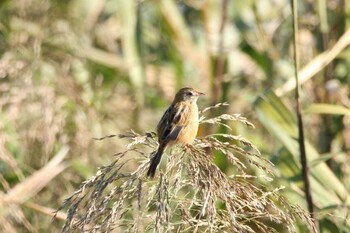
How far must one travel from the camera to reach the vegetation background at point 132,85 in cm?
379

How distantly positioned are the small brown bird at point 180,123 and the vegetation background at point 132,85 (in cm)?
30

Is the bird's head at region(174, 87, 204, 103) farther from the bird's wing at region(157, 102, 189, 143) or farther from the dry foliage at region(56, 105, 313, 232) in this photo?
the dry foliage at region(56, 105, 313, 232)

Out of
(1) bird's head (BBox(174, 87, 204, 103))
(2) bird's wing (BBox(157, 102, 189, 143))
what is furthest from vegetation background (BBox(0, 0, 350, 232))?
(2) bird's wing (BBox(157, 102, 189, 143))

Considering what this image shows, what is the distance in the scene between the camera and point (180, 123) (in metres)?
2.91

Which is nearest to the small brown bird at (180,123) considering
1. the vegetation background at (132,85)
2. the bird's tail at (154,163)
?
the bird's tail at (154,163)

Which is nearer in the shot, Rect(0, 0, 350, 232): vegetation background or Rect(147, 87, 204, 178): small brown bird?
Rect(147, 87, 204, 178): small brown bird

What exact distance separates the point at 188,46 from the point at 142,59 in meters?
0.50

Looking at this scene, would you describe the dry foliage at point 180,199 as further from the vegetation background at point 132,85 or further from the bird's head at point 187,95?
the vegetation background at point 132,85

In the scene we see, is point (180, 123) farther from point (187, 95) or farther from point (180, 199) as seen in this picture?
point (180, 199)

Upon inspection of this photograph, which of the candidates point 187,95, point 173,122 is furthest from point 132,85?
point 173,122

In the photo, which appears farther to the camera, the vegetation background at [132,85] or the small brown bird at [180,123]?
the vegetation background at [132,85]

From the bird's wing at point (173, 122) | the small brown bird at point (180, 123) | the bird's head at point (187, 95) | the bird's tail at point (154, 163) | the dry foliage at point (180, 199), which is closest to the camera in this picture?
the dry foliage at point (180, 199)

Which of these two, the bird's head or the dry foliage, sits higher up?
the bird's head

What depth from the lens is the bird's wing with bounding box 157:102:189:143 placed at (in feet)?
9.00
